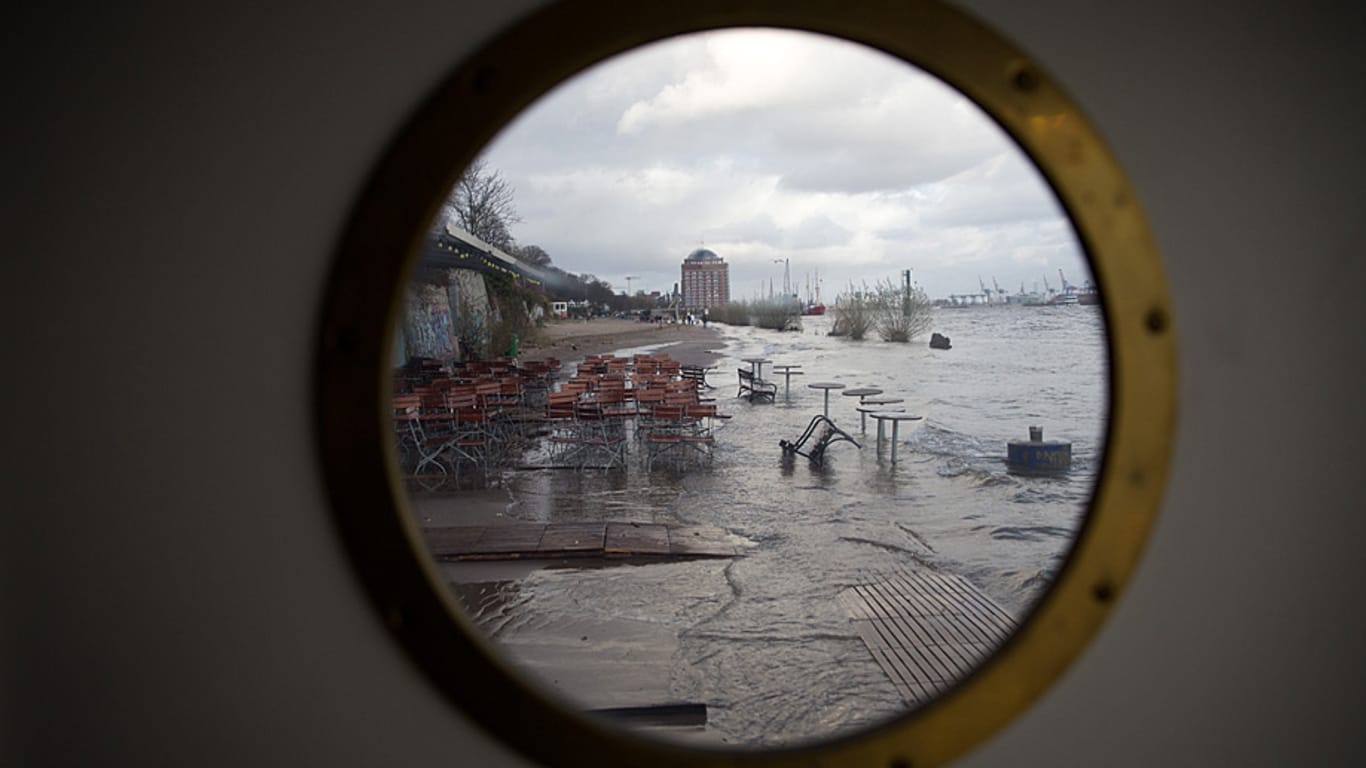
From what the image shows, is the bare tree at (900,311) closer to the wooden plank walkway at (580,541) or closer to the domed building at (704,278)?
the domed building at (704,278)

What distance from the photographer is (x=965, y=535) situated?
4.10 metres

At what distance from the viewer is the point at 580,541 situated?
3.37 metres

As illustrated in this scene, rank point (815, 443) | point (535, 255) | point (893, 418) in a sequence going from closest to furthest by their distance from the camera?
point (893, 418) < point (815, 443) < point (535, 255)

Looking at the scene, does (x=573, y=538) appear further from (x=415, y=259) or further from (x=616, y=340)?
(x=616, y=340)

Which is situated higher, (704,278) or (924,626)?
(704,278)

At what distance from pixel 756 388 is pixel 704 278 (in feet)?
15.0

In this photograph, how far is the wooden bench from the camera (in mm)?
8328

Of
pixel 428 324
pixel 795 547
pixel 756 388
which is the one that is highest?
pixel 428 324

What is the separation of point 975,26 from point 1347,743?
0.52 metres

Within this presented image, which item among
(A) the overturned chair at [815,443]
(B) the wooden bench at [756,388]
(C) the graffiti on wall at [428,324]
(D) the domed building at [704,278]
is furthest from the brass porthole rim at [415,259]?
(D) the domed building at [704,278]

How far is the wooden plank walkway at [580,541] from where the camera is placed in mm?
3229

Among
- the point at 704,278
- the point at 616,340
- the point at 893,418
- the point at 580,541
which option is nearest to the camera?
the point at 580,541

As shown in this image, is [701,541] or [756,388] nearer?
[701,541]

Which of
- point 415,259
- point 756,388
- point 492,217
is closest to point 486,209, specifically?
point 492,217
